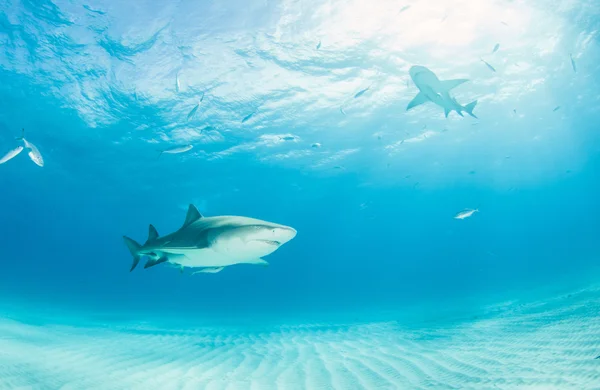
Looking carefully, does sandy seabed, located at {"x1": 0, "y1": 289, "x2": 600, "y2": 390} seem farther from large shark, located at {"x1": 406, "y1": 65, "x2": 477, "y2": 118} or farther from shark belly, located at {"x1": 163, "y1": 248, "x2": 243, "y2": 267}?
large shark, located at {"x1": 406, "y1": 65, "x2": 477, "y2": 118}

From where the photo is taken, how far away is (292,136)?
14633 mm

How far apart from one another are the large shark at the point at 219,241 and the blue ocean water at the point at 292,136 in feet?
7.36

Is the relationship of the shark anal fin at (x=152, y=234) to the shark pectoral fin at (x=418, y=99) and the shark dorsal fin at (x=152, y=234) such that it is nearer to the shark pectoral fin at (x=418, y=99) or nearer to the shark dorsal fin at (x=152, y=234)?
the shark dorsal fin at (x=152, y=234)

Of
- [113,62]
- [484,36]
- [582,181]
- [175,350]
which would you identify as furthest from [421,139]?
[582,181]

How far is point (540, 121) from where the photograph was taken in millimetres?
24969

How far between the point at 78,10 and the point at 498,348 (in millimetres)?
16208

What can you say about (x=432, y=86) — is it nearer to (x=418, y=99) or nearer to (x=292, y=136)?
(x=418, y=99)

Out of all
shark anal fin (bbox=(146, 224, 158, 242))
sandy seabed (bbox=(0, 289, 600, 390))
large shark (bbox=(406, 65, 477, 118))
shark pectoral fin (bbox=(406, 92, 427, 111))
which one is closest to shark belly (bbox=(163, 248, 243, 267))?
shark anal fin (bbox=(146, 224, 158, 242))

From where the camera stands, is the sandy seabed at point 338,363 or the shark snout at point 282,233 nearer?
the shark snout at point 282,233

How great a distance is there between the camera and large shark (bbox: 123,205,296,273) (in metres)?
3.37

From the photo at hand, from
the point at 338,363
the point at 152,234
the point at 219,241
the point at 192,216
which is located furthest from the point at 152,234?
the point at 338,363

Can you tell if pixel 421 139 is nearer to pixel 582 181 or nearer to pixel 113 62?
pixel 113 62

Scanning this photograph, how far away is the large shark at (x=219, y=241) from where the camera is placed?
133 inches

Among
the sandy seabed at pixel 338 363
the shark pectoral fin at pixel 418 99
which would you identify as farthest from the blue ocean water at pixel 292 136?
the shark pectoral fin at pixel 418 99
